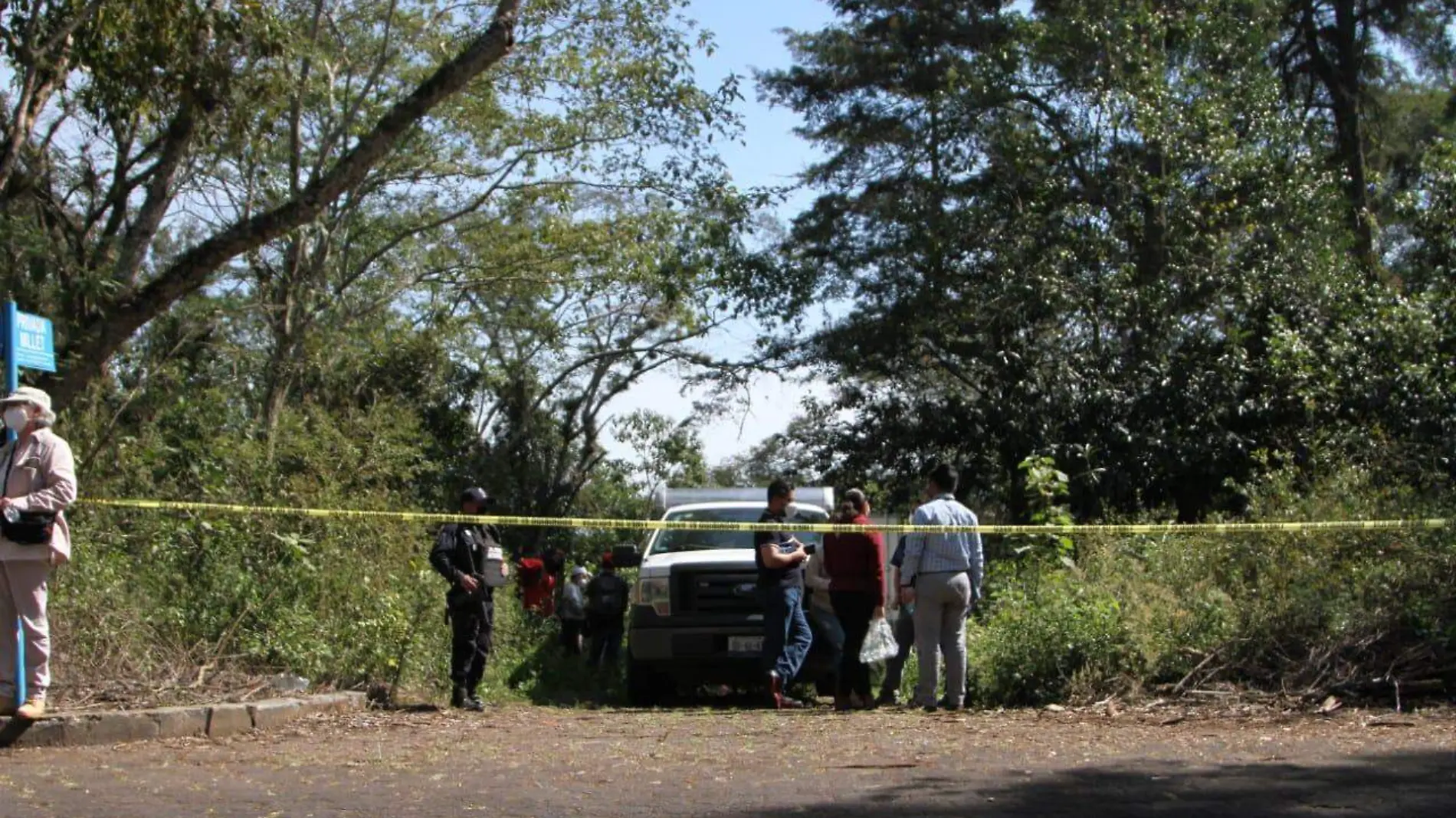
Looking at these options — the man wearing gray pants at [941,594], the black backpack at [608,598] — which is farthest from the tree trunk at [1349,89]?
the man wearing gray pants at [941,594]

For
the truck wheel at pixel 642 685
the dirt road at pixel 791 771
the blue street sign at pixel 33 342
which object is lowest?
the truck wheel at pixel 642 685

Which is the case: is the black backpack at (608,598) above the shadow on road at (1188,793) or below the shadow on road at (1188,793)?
above

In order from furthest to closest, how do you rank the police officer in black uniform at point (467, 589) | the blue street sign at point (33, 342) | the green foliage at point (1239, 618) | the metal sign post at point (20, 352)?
the police officer in black uniform at point (467, 589), the green foliage at point (1239, 618), the blue street sign at point (33, 342), the metal sign post at point (20, 352)

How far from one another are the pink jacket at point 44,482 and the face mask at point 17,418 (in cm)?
8

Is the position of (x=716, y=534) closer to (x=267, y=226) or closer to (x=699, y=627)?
(x=699, y=627)

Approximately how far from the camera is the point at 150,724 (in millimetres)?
8453

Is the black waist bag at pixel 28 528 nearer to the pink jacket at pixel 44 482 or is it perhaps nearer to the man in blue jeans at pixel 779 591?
the pink jacket at pixel 44 482

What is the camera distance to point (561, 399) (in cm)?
3928

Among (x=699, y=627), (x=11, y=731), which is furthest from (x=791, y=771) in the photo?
(x=699, y=627)

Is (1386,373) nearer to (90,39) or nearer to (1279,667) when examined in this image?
(1279,667)

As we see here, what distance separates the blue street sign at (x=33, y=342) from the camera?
28.0 feet

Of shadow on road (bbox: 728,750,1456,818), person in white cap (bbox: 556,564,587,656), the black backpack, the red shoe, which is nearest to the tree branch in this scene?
the red shoe

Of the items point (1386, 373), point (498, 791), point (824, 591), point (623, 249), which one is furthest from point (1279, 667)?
point (623, 249)

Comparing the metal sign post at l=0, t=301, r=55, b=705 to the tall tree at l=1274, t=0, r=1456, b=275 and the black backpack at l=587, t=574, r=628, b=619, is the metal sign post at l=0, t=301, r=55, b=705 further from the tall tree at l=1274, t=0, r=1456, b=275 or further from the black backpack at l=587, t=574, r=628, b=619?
the tall tree at l=1274, t=0, r=1456, b=275
